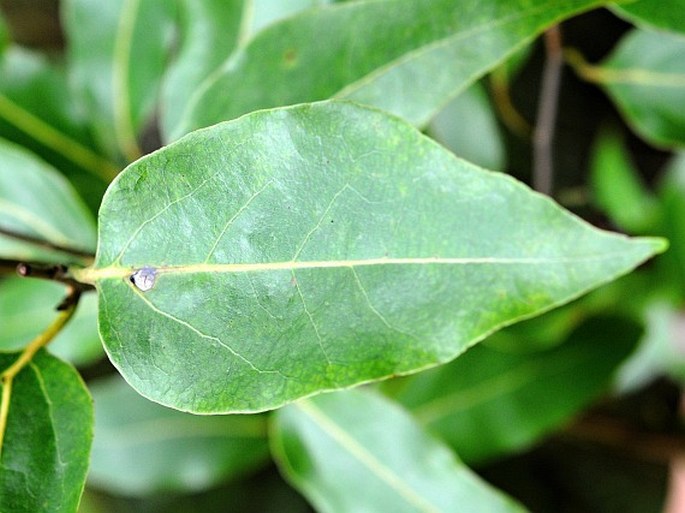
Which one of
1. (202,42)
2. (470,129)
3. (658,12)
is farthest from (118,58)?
(658,12)

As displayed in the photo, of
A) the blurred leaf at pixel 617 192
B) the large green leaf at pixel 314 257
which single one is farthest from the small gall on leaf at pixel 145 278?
the blurred leaf at pixel 617 192

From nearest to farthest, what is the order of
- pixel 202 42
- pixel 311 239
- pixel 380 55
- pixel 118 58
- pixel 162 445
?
pixel 311 239, pixel 380 55, pixel 202 42, pixel 118 58, pixel 162 445

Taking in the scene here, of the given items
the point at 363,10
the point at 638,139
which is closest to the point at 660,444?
the point at 638,139

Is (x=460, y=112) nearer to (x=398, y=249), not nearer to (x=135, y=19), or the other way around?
(x=135, y=19)

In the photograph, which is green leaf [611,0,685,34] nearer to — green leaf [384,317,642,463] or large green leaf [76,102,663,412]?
large green leaf [76,102,663,412]

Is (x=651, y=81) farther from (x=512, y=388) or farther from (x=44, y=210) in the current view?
(x=44, y=210)
